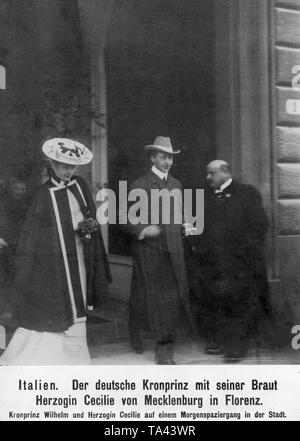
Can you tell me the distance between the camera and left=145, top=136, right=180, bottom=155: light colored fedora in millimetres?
5066

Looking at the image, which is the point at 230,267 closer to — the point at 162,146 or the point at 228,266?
the point at 228,266

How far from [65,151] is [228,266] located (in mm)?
1330

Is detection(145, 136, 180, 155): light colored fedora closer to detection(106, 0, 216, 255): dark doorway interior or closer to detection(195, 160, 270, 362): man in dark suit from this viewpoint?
detection(106, 0, 216, 255): dark doorway interior

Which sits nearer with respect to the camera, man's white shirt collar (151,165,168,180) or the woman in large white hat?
the woman in large white hat

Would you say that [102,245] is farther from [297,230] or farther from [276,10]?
[276,10]

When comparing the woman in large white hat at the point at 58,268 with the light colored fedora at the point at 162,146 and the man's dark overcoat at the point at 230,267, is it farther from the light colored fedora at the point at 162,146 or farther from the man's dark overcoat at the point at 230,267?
the man's dark overcoat at the point at 230,267

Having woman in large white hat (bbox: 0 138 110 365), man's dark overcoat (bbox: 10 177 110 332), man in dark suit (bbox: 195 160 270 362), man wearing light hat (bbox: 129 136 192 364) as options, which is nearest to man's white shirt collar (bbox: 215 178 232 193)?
man in dark suit (bbox: 195 160 270 362)

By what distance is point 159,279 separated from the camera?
16.6ft

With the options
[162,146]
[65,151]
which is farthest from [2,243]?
[162,146]

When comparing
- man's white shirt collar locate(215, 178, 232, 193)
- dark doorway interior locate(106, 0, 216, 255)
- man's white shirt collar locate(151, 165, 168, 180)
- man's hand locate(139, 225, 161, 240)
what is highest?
→ dark doorway interior locate(106, 0, 216, 255)

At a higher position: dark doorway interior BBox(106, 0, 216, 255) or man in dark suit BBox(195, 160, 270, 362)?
dark doorway interior BBox(106, 0, 216, 255)

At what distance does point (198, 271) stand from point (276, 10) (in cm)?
184

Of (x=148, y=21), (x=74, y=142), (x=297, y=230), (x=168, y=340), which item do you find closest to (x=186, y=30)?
(x=148, y=21)

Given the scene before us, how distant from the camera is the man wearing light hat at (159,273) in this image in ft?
16.5
